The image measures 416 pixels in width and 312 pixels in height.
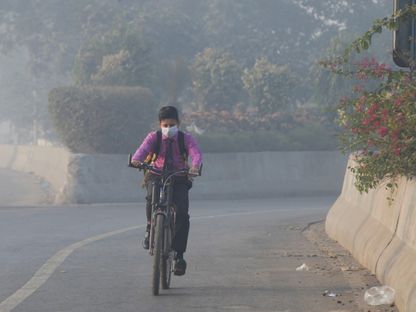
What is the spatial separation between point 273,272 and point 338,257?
184 centimetres

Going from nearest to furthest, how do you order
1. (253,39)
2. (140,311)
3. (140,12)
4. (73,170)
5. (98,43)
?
(140,311)
(73,170)
(98,43)
(140,12)
(253,39)

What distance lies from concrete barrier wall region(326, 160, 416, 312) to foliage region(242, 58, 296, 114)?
26859 millimetres

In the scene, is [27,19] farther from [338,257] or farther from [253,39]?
[338,257]

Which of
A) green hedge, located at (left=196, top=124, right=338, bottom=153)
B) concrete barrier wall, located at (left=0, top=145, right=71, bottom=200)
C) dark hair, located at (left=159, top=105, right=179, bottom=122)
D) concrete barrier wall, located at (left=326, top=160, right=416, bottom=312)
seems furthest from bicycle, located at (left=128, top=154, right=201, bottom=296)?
green hedge, located at (left=196, top=124, right=338, bottom=153)

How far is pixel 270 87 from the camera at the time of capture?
4362 centimetres

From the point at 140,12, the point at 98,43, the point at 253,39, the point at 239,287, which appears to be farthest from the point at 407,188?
the point at 253,39

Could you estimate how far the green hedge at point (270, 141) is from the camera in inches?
1310

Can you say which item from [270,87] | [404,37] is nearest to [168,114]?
[404,37]

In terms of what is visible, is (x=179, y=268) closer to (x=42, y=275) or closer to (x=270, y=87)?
(x=42, y=275)

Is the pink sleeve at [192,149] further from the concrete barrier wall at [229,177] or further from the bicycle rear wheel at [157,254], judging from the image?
the concrete barrier wall at [229,177]

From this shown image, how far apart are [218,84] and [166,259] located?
36.8m

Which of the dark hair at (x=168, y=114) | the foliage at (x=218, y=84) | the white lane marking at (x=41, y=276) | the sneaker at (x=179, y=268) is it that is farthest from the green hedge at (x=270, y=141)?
the sneaker at (x=179, y=268)

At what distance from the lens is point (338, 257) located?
14.4 m

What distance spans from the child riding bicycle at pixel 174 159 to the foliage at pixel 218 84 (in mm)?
35828
